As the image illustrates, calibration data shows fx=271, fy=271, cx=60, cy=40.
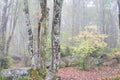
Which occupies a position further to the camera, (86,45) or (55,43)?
(86,45)

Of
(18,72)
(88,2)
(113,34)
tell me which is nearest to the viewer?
(18,72)

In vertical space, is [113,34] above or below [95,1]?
below

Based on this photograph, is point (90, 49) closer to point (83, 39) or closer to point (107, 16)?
point (83, 39)

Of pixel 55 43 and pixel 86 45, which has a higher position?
pixel 55 43

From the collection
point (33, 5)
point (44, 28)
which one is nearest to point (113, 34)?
point (33, 5)

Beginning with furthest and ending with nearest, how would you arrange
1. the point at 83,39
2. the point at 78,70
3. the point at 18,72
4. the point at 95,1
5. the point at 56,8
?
1. the point at 95,1
2. the point at 83,39
3. the point at 78,70
4. the point at 18,72
5. the point at 56,8

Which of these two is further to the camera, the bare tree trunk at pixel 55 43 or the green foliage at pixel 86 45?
the green foliage at pixel 86 45

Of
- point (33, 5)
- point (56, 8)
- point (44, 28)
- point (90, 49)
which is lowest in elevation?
point (90, 49)

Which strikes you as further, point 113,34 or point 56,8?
point 113,34

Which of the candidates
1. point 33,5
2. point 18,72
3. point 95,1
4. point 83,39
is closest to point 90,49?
point 83,39

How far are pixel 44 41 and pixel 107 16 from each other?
27263mm

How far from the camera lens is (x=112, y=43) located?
120 ft

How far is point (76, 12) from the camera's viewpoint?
4422 cm

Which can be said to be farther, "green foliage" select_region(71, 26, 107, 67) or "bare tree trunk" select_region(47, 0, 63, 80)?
"green foliage" select_region(71, 26, 107, 67)
